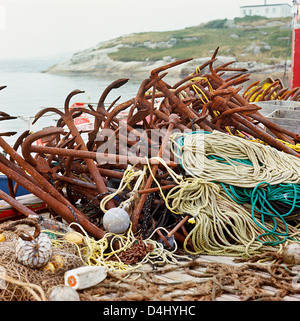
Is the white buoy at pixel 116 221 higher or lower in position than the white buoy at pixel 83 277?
higher

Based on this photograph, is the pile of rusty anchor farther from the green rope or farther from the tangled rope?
the green rope

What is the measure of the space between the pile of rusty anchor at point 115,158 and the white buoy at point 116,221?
131 millimetres

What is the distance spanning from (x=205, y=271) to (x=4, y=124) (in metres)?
15.2

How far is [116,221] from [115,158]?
21.9 inches

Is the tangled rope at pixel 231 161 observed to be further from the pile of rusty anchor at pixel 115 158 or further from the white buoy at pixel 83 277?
the white buoy at pixel 83 277

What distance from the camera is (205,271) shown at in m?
2.54

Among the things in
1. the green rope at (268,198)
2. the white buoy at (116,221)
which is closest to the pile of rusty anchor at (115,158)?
the white buoy at (116,221)

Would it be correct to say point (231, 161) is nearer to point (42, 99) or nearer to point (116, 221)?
point (116, 221)

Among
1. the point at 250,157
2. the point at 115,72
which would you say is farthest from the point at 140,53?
the point at 250,157

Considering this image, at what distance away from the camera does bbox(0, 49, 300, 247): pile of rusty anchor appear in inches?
116

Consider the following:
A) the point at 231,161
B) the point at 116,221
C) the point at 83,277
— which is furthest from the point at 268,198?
the point at 83,277

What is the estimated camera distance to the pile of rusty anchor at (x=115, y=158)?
2.94 meters

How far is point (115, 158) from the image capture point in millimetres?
3115

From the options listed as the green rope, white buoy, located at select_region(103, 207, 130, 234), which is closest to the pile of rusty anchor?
white buoy, located at select_region(103, 207, 130, 234)
